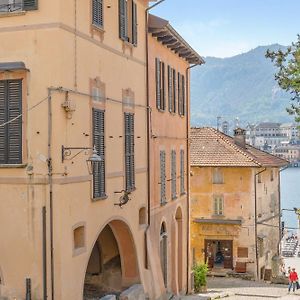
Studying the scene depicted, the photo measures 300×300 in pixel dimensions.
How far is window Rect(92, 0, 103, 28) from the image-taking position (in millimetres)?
16094

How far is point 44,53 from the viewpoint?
14.0 meters

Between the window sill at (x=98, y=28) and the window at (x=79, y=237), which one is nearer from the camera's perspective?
the window at (x=79, y=237)

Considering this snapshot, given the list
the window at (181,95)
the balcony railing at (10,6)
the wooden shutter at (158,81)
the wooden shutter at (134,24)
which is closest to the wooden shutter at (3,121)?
the balcony railing at (10,6)

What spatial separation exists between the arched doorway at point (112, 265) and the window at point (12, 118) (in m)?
6.05

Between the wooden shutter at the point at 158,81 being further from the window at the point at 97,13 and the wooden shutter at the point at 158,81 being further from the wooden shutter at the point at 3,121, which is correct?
the wooden shutter at the point at 3,121

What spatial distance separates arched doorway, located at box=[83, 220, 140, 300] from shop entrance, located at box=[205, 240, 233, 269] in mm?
23136

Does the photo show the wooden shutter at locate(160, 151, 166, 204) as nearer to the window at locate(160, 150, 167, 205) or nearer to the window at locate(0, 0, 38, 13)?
the window at locate(160, 150, 167, 205)

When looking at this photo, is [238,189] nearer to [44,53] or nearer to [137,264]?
[137,264]

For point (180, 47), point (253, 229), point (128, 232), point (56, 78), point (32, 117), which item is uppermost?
point (180, 47)

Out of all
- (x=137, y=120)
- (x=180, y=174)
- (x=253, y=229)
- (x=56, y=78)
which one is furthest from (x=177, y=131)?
(x=253, y=229)

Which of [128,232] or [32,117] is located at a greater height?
[32,117]

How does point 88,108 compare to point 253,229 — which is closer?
point 88,108

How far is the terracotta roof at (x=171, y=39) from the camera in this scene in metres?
21.8

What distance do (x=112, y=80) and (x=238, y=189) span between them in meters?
26.5
